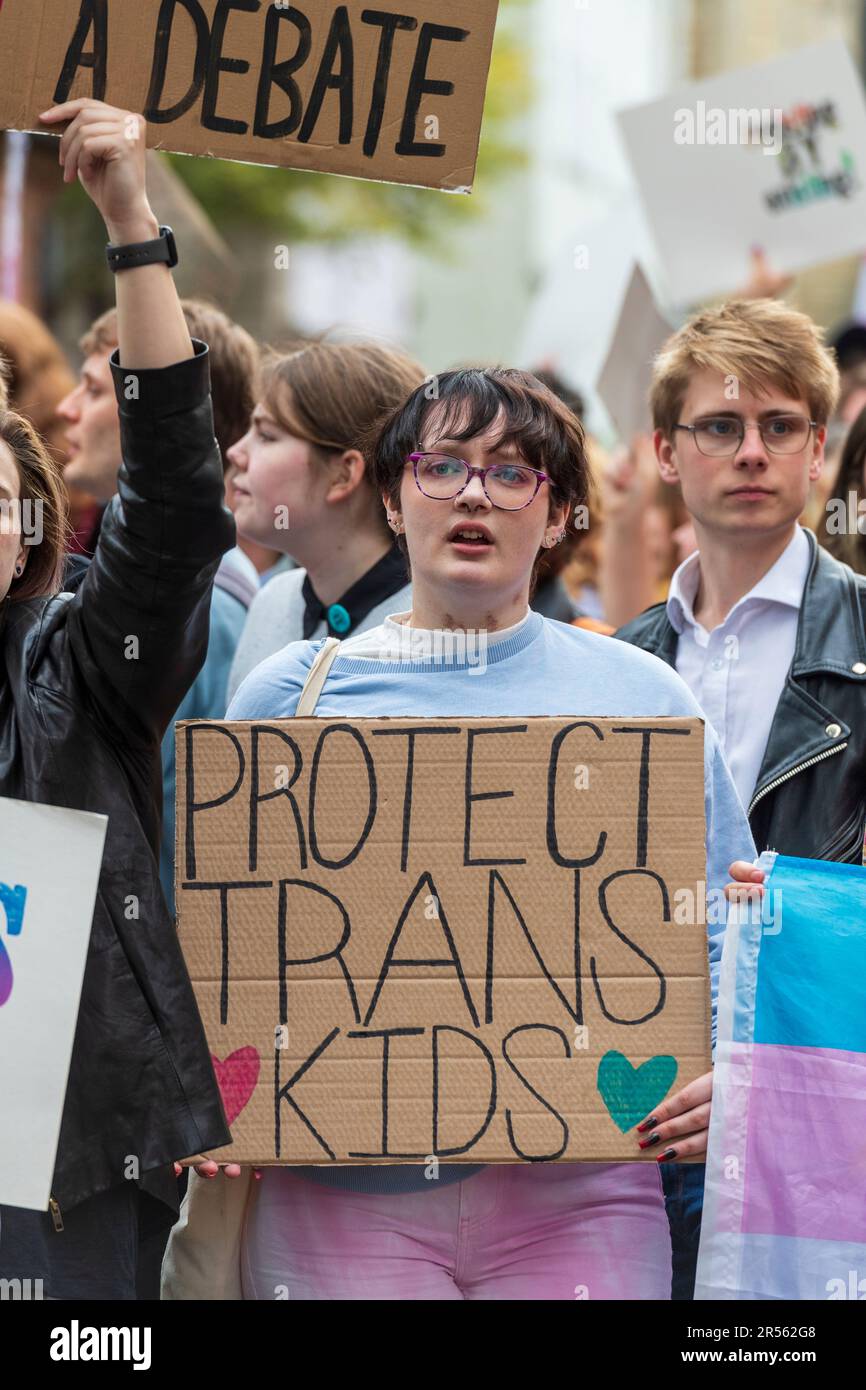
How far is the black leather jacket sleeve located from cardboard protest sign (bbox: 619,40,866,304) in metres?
3.68

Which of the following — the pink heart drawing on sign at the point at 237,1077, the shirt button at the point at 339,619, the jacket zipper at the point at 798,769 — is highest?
the shirt button at the point at 339,619

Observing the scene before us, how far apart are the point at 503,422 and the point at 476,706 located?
0.45 m

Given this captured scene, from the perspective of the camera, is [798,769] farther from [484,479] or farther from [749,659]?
[484,479]

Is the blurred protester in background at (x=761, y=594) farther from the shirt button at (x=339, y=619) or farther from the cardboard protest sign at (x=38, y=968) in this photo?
the cardboard protest sign at (x=38, y=968)

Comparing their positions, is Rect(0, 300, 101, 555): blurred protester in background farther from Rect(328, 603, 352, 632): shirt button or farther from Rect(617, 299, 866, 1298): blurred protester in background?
Rect(617, 299, 866, 1298): blurred protester in background

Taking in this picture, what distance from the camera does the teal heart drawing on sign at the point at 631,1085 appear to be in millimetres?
2881

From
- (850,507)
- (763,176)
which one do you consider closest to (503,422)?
(850,507)

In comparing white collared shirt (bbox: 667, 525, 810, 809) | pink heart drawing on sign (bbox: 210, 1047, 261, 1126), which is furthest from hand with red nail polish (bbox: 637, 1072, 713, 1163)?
white collared shirt (bbox: 667, 525, 810, 809)

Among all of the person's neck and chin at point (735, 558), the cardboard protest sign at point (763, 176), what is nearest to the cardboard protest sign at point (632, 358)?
the cardboard protest sign at point (763, 176)

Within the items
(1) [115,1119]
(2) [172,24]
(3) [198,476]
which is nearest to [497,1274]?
(1) [115,1119]

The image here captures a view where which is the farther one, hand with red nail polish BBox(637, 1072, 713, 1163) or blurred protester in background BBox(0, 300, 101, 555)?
blurred protester in background BBox(0, 300, 101, 555)

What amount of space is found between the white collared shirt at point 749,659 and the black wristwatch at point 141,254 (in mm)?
1504

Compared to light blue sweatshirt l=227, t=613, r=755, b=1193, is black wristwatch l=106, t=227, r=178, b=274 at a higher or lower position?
higher

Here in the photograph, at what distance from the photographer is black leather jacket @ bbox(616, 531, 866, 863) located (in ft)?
11.3
